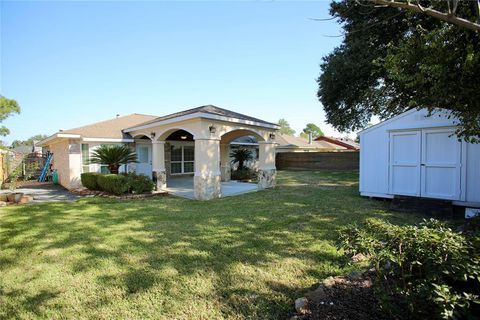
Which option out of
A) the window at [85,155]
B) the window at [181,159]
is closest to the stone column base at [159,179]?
the window at [85,155]

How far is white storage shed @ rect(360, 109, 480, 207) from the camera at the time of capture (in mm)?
7203

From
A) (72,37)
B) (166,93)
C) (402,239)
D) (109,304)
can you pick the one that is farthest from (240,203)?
(166,93)

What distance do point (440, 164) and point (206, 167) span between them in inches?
304

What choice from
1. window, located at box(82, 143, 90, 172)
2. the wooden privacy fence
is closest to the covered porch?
window, located at box(82, 143, 90, 172)

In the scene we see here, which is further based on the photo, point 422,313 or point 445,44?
point 445,44

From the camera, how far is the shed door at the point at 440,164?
7.37 metres

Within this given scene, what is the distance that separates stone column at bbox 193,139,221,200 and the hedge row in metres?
2.68

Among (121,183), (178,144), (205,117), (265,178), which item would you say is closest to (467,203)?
(265,178)

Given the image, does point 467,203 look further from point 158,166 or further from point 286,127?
point 286,127

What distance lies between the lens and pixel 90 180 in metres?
11.6

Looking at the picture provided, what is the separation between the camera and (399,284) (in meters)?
2.36

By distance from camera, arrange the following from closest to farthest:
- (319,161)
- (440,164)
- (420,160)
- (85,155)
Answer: (440,164), (420,160), (85,155), (319,161)

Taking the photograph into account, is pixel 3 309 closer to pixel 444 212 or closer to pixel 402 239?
pixel 402 239

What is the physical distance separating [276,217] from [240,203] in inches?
89.3
